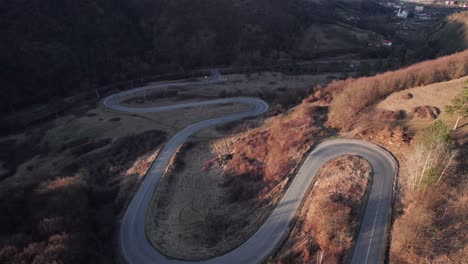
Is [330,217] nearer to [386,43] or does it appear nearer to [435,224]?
[435,224]

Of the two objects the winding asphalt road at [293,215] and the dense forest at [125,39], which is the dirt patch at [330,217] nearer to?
the winding asphalt road at [293,215]

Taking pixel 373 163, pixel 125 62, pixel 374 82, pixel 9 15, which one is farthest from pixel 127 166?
pixel 9 15

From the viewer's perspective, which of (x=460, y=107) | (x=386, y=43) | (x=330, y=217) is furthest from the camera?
(x=386, y=43)

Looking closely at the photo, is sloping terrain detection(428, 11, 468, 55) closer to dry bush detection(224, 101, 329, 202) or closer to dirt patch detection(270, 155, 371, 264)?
dry bush detection(224, 101, 329, 202)

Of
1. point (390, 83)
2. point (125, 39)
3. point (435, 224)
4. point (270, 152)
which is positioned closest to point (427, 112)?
point (390, 83)

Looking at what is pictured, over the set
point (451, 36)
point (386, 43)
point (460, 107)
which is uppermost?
point (451, 36)

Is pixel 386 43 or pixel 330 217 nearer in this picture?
pixel 330 217

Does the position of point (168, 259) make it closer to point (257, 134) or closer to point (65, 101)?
→ point (257, 134)
